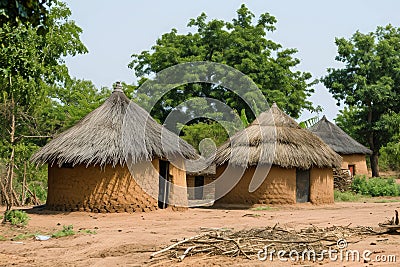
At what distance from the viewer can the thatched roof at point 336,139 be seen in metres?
30.0

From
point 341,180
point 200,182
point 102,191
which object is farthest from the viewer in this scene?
point 200,182

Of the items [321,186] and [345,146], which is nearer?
[321,186]

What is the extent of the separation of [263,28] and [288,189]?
16925mm

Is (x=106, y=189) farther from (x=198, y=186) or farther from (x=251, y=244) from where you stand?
(x=198, y=186)

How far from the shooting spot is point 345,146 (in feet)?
99.5

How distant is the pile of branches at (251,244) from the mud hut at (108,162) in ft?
21.1

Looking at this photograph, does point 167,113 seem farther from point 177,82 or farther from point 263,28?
point 263,28

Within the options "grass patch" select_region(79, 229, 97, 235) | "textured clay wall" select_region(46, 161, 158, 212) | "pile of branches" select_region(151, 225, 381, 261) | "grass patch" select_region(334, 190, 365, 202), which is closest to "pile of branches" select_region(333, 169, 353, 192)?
"grass patch" select_region(334, 190, 365, 202)

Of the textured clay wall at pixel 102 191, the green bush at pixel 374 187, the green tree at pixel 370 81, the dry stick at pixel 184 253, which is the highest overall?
the green tree at pixel 370 81

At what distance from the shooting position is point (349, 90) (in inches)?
1318

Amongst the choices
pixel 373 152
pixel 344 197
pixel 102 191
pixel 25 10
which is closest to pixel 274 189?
pixel 102 191

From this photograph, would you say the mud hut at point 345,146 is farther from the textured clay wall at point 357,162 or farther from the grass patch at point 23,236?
the grass patch at point 23,236

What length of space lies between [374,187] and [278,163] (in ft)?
30.6

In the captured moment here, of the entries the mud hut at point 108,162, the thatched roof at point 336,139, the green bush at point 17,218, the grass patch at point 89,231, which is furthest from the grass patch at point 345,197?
the green bush at point 17,218
